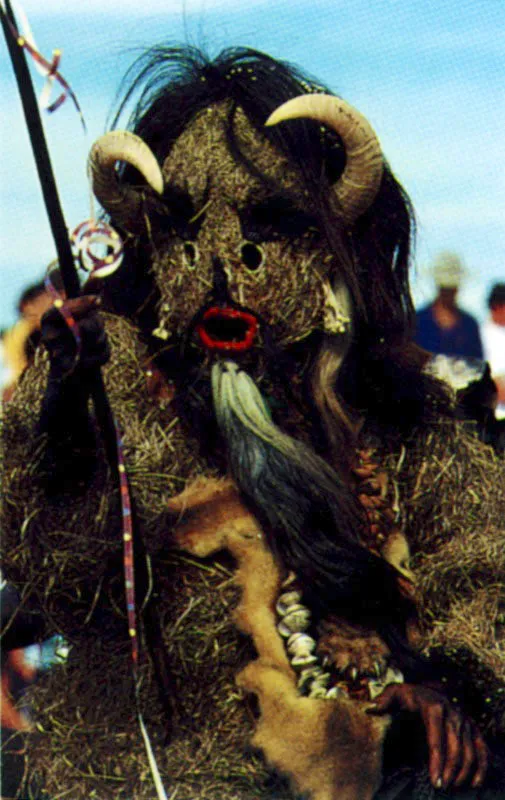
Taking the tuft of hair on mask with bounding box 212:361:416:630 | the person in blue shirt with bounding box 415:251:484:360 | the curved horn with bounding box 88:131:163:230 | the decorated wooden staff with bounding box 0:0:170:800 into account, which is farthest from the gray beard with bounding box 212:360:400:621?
the person in blue shirt with bounding box 415:251:484:360

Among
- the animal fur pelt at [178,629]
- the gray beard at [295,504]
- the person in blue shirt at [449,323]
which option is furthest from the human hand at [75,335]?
the person in blue shirt at [449,323]

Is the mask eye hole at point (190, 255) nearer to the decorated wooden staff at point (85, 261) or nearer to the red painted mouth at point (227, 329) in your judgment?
the red painted mouth at point (227, 329)

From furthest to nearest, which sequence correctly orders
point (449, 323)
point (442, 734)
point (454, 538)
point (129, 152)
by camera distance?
point (449, 323) → point (454, 538) → point (129, 152) → point (442, 734)

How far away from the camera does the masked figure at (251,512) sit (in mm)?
3295

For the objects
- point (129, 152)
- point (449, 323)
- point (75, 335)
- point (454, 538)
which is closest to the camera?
point (75, 335)

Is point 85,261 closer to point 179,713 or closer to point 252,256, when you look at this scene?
point 252,256

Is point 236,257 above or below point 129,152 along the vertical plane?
below

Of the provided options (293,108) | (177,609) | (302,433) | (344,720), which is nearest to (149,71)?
(293,108)

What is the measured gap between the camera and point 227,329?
11.2 ft

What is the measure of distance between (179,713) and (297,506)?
0.46 metres

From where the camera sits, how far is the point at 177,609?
3.38 metres

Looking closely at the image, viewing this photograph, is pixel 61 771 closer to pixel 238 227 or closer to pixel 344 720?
pixel 344 720

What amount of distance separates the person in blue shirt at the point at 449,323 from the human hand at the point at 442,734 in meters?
1.27

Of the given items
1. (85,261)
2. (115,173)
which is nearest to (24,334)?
(115,173)
